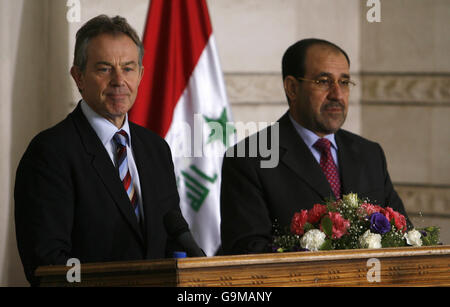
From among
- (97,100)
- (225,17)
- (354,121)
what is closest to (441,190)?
(354,121)

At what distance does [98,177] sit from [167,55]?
8.67 feet

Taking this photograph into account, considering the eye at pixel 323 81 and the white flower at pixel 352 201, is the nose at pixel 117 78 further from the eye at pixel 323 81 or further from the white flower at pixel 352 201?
the eye at pixel 323 81

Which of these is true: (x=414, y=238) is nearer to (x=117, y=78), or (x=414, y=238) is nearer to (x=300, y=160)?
(x=300, y=160)

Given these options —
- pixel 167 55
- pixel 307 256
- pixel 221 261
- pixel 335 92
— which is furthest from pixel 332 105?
pixel 167 55

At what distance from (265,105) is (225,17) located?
2.59ft

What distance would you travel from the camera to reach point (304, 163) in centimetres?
363

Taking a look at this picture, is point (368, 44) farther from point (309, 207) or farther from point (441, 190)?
point (309, 207)

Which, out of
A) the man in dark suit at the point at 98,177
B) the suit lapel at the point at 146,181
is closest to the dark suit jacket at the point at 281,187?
the man in dark suit at the point at 98,177

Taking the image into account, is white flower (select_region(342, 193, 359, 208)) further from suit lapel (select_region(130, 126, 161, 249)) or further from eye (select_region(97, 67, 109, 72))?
eye (select_region(97, 67, 109, 72))

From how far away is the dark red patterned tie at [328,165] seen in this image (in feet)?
11.9

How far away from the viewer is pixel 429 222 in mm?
5926

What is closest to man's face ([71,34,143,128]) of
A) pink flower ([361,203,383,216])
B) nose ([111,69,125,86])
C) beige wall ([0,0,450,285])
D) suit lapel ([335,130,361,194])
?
nose ([111,69,125,86])

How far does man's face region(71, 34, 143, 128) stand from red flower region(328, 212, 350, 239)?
949mm
